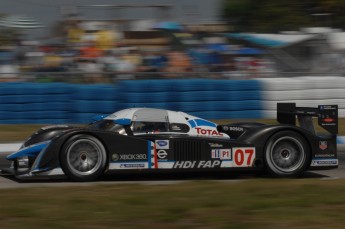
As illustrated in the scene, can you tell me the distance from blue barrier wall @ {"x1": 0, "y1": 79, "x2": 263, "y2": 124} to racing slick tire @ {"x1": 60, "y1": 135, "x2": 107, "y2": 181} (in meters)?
7.14

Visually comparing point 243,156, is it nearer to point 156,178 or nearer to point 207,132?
point 207,132

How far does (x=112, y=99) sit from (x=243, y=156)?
7276 millimetres

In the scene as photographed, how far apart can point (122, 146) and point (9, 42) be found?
9.63 metres

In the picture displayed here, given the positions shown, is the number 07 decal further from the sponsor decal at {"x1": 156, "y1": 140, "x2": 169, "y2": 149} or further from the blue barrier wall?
the blue barrier wall

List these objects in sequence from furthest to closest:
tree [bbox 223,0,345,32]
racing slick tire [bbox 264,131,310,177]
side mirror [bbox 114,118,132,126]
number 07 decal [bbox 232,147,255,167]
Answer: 1. tree [bbox 223,0,345,32]
2. racing slick tire [bbox 264,131,310,177]
3. number 07 decal [bbox 232,147,255,167]
4. side mirror [bbox 114,118,132,126]

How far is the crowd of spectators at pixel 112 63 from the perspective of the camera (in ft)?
51.3

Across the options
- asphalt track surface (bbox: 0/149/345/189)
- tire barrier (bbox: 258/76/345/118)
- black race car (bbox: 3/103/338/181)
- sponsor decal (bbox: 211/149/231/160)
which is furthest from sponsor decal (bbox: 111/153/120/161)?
tire barrier (bbox: 258/76/345/118)

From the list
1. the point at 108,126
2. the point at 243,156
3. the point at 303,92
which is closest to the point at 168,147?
the point at 108,126

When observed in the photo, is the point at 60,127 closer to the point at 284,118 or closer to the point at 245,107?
the point at 284,118

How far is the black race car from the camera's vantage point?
7926 millimetres

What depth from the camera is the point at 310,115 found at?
8898 mm

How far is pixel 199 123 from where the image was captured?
8492 millimetres

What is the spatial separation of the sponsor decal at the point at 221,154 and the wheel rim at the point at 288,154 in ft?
2.05

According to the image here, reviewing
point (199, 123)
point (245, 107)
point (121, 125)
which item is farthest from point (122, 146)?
point (245, 107)
